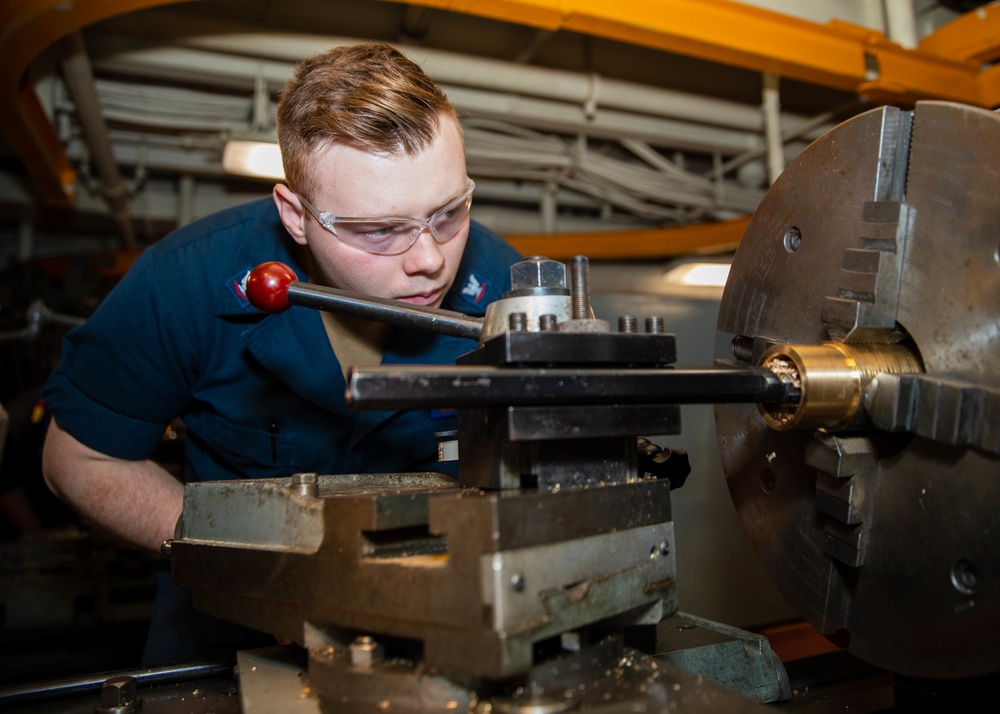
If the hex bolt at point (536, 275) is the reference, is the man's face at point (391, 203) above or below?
above

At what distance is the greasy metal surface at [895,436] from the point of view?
589 millimetres

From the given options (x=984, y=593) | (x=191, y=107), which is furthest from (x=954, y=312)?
(x=191, y=107)

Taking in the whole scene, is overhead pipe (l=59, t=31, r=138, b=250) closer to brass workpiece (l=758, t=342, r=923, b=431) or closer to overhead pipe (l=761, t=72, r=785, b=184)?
brass workpiece (l=758, t=342, r=923, b=431)

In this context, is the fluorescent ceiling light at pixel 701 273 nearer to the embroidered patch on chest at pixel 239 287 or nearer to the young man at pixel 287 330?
the young man at pixel 287 330

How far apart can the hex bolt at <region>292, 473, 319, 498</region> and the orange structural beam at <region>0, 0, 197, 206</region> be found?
1.35 m

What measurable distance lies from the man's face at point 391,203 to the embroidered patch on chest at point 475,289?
214 millimetres

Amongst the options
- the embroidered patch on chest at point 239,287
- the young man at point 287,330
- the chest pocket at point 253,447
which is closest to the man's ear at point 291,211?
the young man at point 287,330

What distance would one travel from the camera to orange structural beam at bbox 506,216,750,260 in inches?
120

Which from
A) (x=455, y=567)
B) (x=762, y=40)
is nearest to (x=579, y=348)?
(x=455, y=567)

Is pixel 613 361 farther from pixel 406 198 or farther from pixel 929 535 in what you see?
pixel 406 198

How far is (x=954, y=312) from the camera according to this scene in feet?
2.01

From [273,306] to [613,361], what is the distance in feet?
1.29

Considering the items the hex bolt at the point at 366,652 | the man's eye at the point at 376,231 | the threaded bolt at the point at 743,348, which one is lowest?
the hex bolt at the point at 366,652

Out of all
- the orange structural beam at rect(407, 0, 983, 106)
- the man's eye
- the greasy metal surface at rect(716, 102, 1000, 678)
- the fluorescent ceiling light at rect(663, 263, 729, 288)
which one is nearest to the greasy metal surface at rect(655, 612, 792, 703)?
the greasy metal surface at rect(716, 102, 1000, 678)
